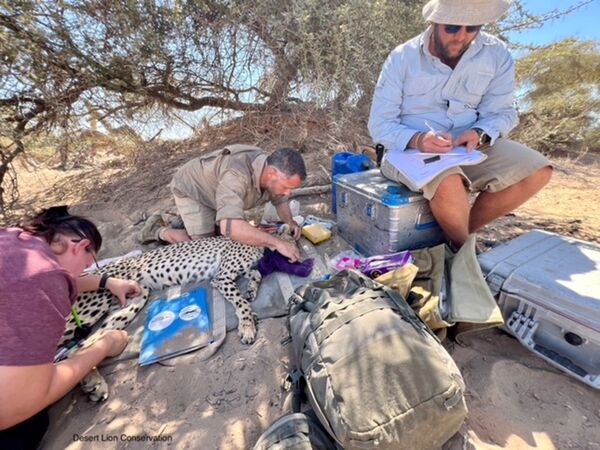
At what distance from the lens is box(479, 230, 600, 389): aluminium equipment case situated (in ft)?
5.14

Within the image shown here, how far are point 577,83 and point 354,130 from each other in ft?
20.6

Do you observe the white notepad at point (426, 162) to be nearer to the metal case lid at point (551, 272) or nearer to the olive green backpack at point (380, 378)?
the metal case lid at point (551, 272)

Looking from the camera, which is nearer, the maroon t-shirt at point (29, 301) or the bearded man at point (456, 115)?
the maroon t-shirt at point (29, 301)

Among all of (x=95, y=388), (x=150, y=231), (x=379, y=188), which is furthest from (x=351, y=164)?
(x=95, y=388)

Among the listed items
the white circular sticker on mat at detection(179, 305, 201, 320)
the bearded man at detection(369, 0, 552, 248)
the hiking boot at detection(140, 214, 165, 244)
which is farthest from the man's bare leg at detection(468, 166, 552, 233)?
the hiking boot at detection(140, 214, 165, 244)

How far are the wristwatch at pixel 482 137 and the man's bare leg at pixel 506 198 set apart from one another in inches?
17.1

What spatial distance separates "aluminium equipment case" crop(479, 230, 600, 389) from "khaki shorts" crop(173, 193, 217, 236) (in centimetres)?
261

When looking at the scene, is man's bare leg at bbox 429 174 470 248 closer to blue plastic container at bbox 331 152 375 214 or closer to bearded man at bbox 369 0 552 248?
bearded man at bbox 369 0 552 248

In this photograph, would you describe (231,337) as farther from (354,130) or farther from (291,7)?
(291,7)

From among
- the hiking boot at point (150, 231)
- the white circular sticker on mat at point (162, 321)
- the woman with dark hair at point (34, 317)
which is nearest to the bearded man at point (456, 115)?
the white circular sticker on mat at point (162, 321)

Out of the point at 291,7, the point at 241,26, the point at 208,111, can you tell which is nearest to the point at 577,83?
the point at 291,7

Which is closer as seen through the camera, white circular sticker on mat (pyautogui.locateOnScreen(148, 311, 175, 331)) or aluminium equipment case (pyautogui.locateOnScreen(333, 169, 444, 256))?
white circular sticker on mat (pyautogui.locateOnScreen(148, 311, 175, 331))

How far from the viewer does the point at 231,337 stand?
216 centimetres

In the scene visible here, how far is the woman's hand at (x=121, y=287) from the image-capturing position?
2.46 m
